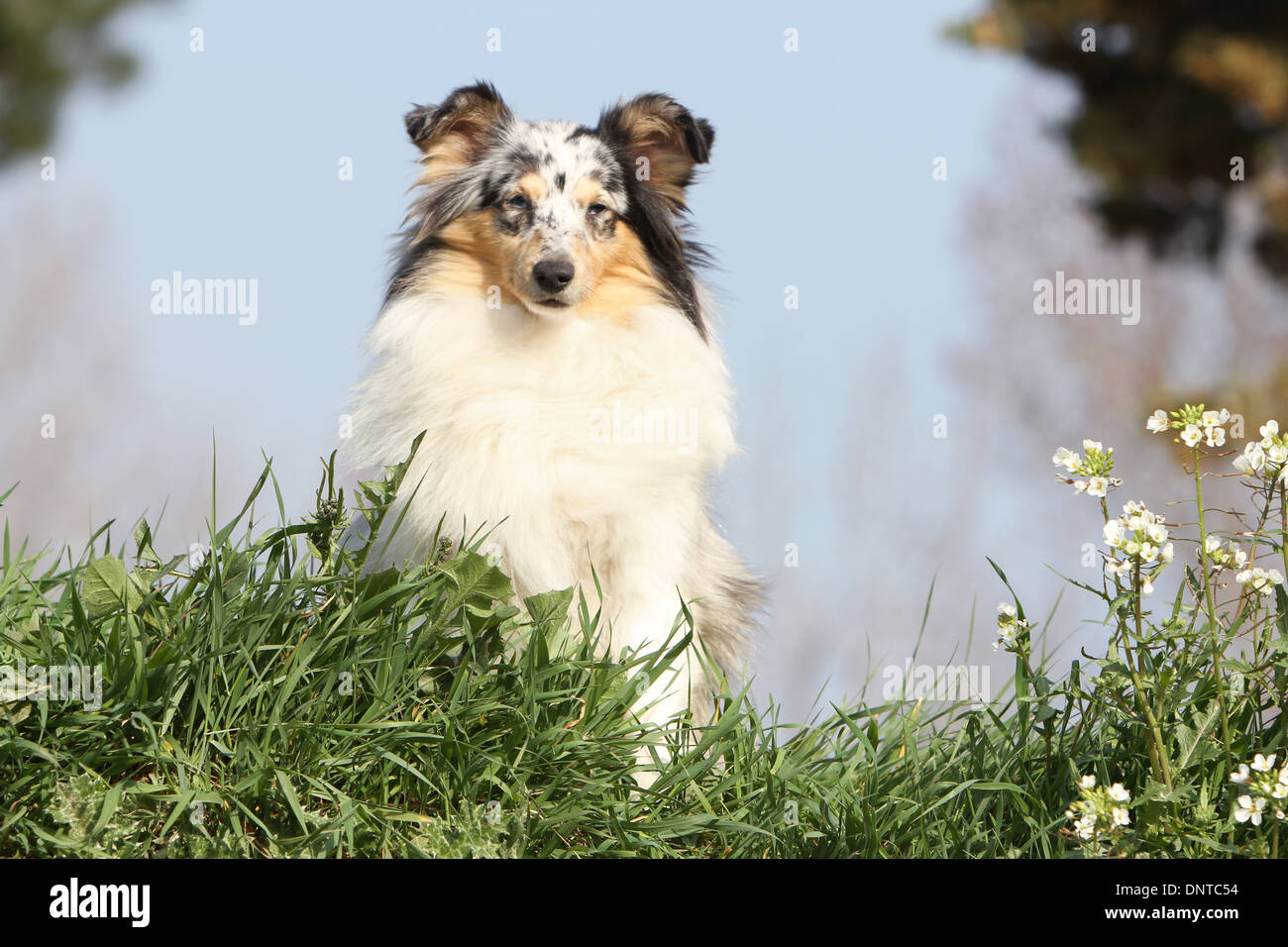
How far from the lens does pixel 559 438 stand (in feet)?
13.9

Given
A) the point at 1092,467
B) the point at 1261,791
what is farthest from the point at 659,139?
the point at 1261,791

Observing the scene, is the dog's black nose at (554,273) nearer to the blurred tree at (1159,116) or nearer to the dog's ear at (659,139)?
the dog's ear at (659,139)

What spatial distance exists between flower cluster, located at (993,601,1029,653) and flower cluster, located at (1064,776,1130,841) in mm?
447

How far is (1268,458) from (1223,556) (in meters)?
0.29

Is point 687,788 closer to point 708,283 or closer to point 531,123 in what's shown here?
point 708,283

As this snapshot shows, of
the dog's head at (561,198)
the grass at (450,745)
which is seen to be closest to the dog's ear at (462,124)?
the dog's head at (561,198)

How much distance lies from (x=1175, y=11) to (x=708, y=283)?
7.32m

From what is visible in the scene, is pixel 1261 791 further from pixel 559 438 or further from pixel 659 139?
pixel 659 139

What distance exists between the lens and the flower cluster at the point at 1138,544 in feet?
9.93

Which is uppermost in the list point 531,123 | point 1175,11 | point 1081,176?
point 1175,11

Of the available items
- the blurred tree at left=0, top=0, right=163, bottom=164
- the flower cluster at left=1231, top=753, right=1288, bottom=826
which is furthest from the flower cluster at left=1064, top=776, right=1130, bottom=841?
the blurred tree at left=0, top=0, right=163, bottom=164

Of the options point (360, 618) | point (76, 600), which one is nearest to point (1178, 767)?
point (360, 618)
